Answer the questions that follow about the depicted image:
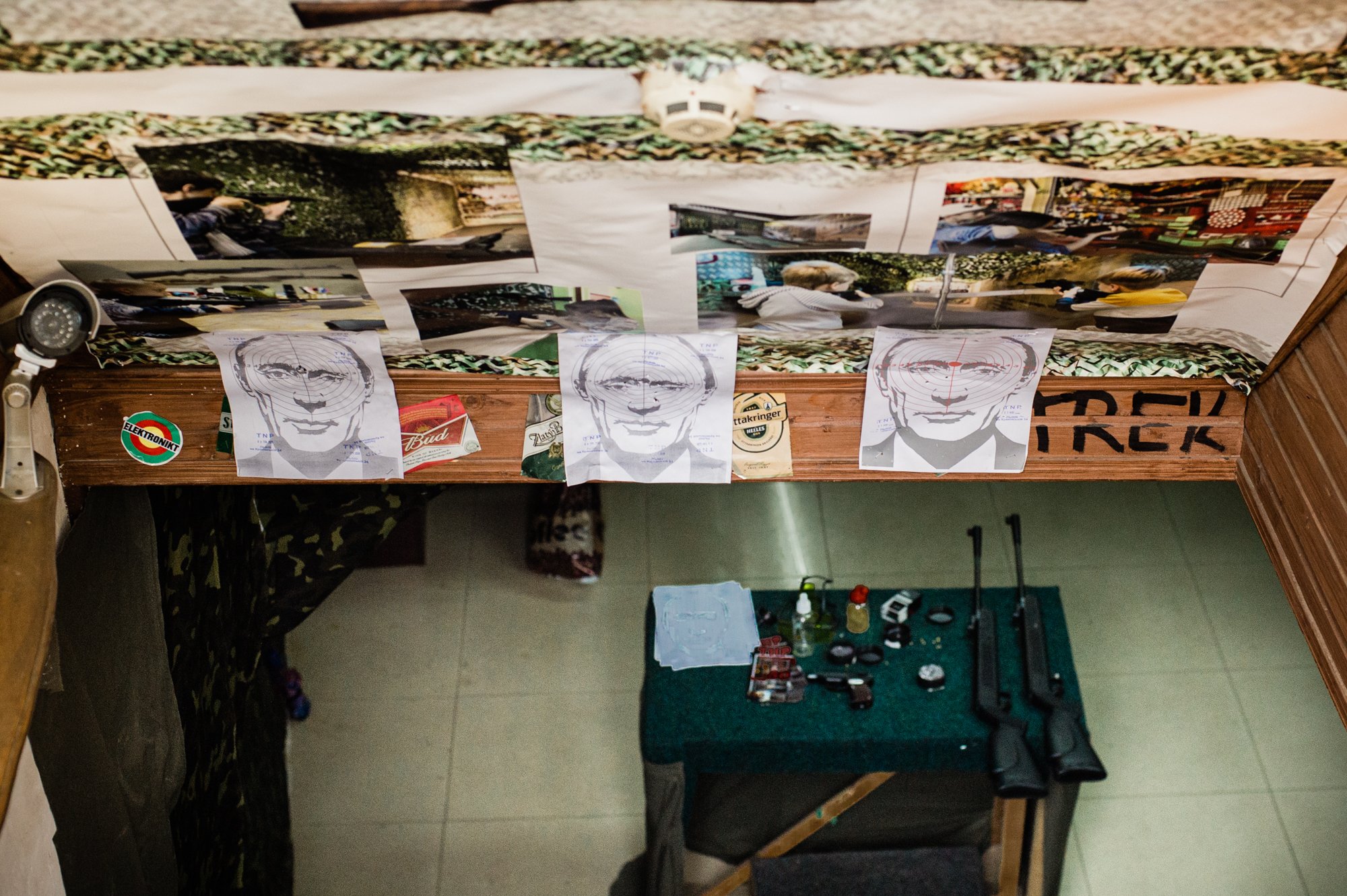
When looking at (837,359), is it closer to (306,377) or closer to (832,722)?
(306,377)

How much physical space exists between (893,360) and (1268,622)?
2772 mm

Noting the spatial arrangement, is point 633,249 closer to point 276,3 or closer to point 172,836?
point 276,3

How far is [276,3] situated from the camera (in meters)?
0.74

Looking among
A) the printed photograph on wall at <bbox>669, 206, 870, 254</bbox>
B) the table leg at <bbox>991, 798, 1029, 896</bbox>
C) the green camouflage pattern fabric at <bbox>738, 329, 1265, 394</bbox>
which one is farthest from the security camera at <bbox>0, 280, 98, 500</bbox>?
the table leg at <bbox>991, 798, 1029, 896</bbox>

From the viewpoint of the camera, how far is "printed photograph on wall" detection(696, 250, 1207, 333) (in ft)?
3.58

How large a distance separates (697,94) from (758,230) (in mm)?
233

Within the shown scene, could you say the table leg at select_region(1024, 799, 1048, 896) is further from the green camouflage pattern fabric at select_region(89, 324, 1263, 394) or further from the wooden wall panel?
the green camouflage pattern fabric at select_region(89, 324, 1263, 394)

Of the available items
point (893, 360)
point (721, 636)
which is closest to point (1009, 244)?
point (893, 360)

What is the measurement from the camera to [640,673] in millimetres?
3219

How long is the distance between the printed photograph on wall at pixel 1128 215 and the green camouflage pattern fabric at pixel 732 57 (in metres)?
0.15

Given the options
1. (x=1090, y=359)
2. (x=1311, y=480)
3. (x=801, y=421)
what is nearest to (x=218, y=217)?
(x=801, y=421)

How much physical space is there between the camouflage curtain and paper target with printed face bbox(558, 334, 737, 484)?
0.75m

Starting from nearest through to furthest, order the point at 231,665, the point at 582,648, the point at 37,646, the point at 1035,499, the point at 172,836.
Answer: the point at 37,646 < the point at 172,836 < the point at 231,665 < the point at 582,648 < the point at 1035,499

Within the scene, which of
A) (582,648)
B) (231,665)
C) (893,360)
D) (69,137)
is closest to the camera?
(69,137)
